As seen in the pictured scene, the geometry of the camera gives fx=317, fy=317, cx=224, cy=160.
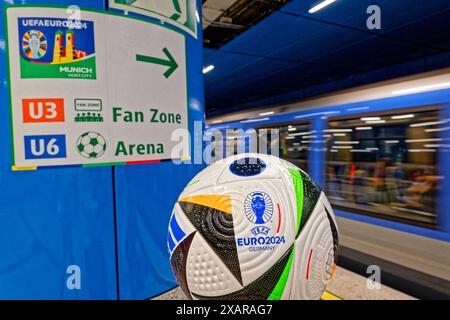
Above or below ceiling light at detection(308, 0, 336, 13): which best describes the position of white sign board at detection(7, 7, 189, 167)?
below

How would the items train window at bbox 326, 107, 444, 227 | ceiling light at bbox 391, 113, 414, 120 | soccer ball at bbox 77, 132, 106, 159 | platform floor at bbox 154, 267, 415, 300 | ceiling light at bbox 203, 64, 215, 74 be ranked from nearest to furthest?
soccer ball at bbox 77, 132, 106, 159
platform floor at bbox 154, 267, 415, 300
train window at bbox 326, 107, 444, 227
ceiling light at bbox 391, 113, 414, 120
ceiling light at bbox 203, 64, 215, 74

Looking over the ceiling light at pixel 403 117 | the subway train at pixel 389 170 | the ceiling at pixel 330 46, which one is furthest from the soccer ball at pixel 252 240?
the ceiling at pixel 330 46

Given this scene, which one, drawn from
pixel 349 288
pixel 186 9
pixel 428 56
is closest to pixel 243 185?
pixel 186 9

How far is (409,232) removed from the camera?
3656 millimetres

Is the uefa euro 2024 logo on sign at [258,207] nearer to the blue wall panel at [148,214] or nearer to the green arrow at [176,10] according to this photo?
the blue wall panel at [148,214]

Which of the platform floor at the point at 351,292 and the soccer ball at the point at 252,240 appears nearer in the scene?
the soccer ball at the point at 252,240

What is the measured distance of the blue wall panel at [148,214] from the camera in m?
2.26

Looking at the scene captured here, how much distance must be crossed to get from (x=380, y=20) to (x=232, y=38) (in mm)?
3044

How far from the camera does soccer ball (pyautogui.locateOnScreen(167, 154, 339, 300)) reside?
0.99m

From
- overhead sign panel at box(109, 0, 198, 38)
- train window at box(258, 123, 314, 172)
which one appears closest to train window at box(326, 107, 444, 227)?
train window at box(258, 123, 314, 172)

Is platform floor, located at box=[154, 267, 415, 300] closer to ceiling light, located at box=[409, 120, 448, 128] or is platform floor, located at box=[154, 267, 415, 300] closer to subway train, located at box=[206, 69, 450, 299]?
subway train, located at box=[206, 69, 450, 299]

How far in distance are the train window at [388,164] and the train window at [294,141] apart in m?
0.45

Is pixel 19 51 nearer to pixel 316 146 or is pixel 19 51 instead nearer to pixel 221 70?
pixel 316 146

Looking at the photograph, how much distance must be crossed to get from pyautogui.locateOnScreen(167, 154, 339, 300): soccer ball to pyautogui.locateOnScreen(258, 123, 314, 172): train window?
13.5ft
